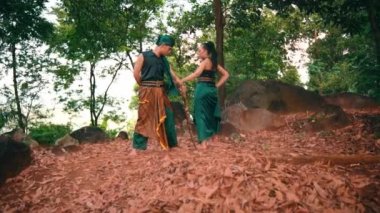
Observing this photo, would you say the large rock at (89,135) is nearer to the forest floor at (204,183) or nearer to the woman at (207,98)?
the forest floor at (204,183)

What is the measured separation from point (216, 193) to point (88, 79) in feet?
57.2

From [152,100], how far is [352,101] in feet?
39.0

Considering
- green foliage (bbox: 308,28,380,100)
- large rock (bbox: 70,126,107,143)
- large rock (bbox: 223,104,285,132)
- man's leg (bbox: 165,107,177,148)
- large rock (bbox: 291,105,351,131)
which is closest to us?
man's leg (bbox: 165,107,177,148)

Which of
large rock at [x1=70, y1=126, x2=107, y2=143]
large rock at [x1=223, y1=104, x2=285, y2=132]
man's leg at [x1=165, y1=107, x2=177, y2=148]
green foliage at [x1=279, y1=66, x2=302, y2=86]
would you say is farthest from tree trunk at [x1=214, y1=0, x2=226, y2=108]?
green foliage at [x1=279, y1=66, x2=302, y2=86]

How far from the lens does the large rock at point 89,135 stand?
1217cm

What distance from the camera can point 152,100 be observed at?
24.2 feet

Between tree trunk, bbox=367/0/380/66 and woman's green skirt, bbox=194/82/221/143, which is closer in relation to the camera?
woman's green skirt, bbox=194/82/221/143

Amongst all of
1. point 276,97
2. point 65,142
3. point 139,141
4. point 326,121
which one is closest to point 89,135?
point 65,142

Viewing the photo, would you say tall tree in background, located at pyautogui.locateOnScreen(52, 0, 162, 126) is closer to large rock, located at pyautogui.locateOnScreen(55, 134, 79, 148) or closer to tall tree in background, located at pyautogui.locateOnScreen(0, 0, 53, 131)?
tall tree in background, located at pyautogui.locateOnScreen(0, 0, 53, 131)

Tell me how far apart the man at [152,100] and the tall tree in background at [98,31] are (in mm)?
9957

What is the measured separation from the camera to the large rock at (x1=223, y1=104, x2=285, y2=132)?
12070 mm

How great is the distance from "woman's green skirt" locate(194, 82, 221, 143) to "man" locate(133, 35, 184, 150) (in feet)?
3.90

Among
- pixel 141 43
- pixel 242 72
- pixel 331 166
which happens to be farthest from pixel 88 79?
pixel 331 166

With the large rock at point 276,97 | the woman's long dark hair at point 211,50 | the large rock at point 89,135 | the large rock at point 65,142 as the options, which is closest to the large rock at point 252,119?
the large rock at point 276,97
